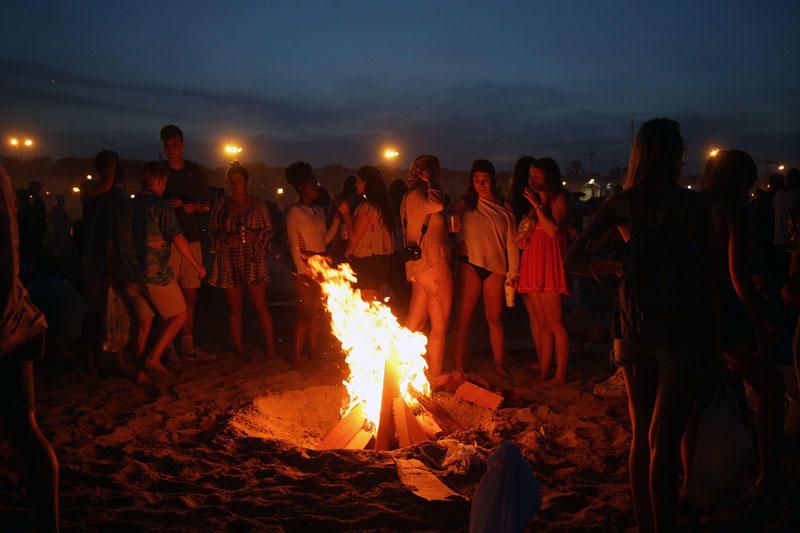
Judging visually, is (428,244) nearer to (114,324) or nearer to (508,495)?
(114,324)

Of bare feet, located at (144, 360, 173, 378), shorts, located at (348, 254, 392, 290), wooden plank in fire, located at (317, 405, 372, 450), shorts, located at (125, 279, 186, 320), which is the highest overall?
shorts, located at (348, 254, 392, 290)

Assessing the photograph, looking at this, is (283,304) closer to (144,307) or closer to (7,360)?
(144,307)

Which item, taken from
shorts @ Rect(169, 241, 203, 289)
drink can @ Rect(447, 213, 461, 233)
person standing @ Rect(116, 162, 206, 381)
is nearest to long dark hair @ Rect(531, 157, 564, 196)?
drink can @ Rect(447, 213, 461, 233)

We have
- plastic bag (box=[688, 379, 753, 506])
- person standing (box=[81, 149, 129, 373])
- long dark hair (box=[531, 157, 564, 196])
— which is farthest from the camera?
person standing (box=[81, 149, 129, 373])

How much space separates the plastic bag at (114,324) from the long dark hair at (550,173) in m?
4.69

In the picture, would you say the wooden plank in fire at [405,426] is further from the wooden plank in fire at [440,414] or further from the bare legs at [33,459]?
the bare legs at [33,459]

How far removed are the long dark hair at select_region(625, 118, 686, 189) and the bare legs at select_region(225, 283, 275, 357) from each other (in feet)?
17.9

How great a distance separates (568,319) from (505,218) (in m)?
3.04

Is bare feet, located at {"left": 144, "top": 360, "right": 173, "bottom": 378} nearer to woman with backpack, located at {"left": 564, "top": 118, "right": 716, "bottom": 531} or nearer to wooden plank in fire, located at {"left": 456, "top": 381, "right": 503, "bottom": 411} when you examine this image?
wooden plank in fire, located at {"left": 456, "top": 381, "right": 503, "bottom": 411}

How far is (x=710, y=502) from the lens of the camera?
11.5 ft

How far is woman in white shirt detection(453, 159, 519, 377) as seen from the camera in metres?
6.77

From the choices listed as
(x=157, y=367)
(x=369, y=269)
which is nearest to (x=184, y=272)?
(x=157, y=367)

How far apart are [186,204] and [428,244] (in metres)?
3.09

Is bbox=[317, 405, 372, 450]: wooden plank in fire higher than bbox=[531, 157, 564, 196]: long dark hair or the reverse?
the reverse
